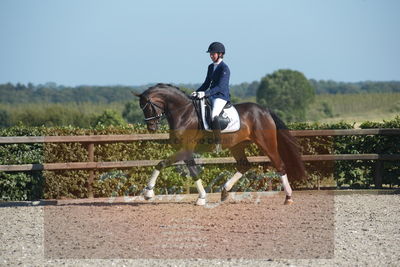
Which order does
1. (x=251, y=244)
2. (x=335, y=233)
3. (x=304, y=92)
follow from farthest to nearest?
(x=304, y=92)
(x=335, y=233)
(x=251, y=244)

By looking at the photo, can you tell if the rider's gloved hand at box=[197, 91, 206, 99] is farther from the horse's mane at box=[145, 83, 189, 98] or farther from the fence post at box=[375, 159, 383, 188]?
the fence post at box=[375, 159, 383, 188]

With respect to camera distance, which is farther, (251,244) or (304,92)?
(304,92)

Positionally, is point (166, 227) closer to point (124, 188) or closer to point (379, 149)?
point (124, 188)

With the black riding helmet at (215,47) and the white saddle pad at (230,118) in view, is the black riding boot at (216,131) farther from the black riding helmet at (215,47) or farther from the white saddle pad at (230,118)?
the black riding helmet at (215,47)

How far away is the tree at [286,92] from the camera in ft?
218

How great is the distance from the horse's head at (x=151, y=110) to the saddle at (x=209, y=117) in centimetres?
67

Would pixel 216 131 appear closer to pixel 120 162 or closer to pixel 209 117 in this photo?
pixel 209 117

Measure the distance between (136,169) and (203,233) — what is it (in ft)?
13.3

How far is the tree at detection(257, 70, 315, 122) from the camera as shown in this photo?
6656 cm

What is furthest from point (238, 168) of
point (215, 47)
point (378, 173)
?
point (378, 173)

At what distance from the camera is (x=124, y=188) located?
38.9 feet

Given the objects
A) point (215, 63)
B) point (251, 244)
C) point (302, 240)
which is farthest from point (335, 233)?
point (215, 63)

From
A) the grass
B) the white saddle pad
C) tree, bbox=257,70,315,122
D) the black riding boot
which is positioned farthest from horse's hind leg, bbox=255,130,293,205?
tree, bbox=257,70,315,122

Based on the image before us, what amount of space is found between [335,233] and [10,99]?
7417cm
